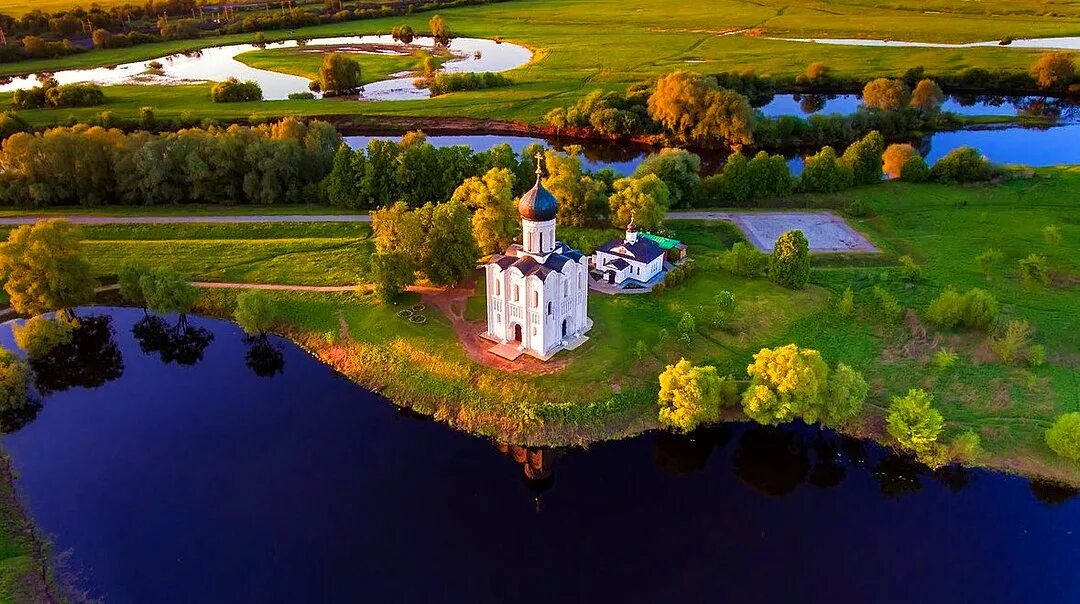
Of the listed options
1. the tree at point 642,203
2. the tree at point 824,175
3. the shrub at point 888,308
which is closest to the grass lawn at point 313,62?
the tree at point 642,203

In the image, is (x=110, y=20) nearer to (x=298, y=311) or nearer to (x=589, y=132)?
(x=589, y=132)

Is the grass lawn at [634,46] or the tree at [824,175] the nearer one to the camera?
the tree at [824,175]

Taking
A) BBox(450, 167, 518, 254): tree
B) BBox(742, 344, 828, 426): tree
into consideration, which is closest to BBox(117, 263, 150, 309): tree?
BBox(450, 167, 518, 254): tree

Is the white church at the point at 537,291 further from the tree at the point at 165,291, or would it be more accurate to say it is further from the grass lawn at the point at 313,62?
the grass lawn at the point at 313,62

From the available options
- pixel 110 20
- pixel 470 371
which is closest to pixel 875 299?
pixel 470 371

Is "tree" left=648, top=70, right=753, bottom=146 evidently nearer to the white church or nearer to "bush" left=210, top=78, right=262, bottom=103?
the white church

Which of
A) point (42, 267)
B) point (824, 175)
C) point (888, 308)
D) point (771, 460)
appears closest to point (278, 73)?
point (42, 267)
